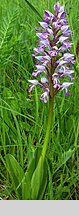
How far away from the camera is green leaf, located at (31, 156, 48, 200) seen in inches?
34.1

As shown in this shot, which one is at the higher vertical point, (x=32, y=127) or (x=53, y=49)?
(x=53, y=49)

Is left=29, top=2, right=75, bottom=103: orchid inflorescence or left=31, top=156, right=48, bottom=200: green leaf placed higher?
left=29, top=2, right=75, bottom=103: orchid inflorescence

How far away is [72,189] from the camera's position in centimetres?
104

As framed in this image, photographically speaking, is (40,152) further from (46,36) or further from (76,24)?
(76,24)

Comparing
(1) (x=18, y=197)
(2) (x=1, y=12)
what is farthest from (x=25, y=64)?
(1) (x=18, y=197)

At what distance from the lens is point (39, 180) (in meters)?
0.89

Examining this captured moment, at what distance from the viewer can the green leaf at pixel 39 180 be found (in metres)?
0.87

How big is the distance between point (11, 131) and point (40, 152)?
0.25 m

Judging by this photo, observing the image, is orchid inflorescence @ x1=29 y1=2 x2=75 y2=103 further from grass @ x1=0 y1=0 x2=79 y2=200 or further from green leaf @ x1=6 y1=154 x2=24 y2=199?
green leaf @ x1=6 y1=154 x2=24 y2=199

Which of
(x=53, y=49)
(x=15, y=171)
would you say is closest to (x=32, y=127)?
(x=15, y=171)

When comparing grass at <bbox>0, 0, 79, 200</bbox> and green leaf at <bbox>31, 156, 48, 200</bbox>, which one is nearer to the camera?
green leaf at <bbox>31, 156, 48, 200</bbox>

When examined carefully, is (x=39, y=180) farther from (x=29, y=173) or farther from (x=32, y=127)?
(x=32, y=127)

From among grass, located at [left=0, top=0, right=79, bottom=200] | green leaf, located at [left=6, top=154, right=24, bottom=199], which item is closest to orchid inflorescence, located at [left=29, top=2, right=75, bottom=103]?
grass, located at [left=0, top=0, right=79, bottom=200]

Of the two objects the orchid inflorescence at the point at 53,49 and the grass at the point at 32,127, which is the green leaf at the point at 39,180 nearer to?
the grass at the point at 32,127
